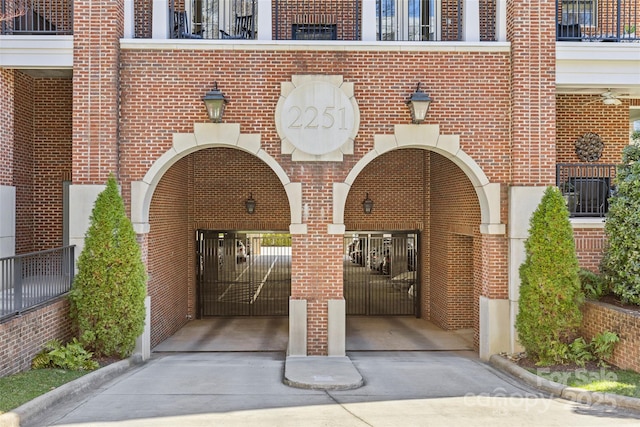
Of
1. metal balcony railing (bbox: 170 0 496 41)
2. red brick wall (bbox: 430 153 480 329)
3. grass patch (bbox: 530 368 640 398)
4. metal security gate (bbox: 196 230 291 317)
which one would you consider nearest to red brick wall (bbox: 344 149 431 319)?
red brick wall (bbox: 430 153 480 329)

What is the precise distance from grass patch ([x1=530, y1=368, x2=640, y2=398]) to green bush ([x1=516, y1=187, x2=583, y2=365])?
53 cm

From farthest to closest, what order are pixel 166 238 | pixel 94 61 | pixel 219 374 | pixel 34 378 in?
1. pixel 166 238
2. pixel 94 61
3. pixel 219 374
4. pixel 34 378

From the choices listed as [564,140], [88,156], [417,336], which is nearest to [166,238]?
[88,156]

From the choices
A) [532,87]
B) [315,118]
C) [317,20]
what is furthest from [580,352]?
[317,20]

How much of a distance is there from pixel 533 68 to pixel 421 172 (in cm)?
514

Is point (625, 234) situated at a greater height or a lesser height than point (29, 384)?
greater

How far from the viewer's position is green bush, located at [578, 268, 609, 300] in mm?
10008

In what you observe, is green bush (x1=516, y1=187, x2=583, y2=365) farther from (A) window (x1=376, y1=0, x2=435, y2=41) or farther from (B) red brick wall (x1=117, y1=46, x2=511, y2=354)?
(A) window (x1=376, y1=0, x2=435, y2=41)

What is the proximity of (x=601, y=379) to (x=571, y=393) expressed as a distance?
750mm

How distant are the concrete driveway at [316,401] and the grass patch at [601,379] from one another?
0.41 meters

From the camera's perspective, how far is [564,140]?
1310 cm

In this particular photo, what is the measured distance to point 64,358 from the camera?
8.84m

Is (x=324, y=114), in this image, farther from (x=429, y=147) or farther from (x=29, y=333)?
(x=29, y=333)

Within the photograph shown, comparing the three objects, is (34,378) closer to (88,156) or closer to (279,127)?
(88,156)
